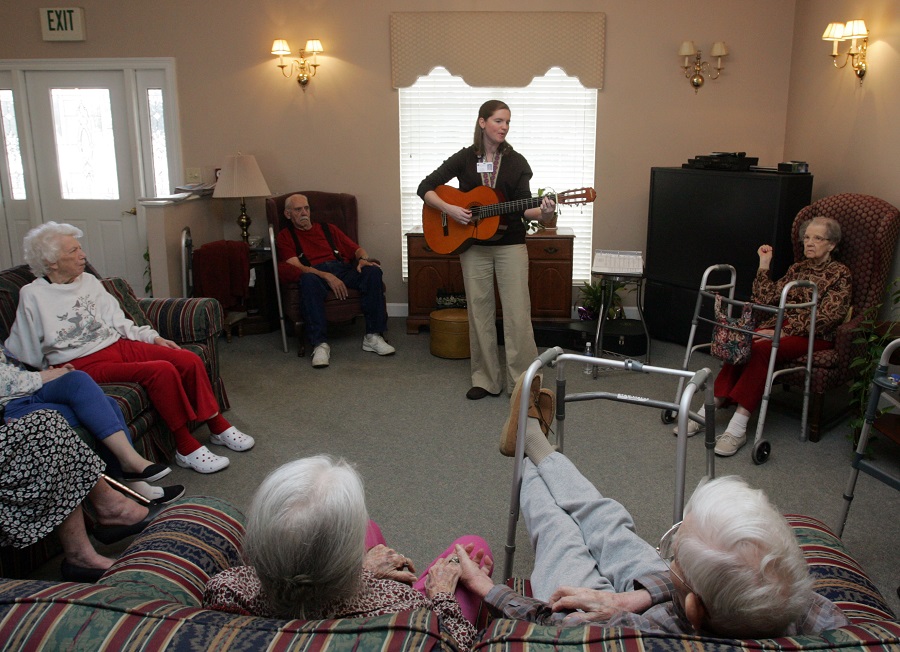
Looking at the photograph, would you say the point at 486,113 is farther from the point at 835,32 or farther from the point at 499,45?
the point at 835,32

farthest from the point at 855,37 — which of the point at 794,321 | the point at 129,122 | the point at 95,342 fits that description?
the point at 129,122

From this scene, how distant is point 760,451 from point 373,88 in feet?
12.0

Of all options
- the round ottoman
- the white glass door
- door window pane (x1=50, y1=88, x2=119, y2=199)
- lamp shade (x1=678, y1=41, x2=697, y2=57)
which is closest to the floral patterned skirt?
the round ottoman

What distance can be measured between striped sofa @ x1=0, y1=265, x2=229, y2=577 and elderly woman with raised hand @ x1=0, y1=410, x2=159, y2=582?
14 centimetres

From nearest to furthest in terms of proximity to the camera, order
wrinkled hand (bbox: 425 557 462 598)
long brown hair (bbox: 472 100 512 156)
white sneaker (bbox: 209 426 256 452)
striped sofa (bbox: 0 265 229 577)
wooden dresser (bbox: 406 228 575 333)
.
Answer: wrinkled hand (bbox: 425 557 462 598), striped sofa (bbox: 0 265 229 577), white sneaker (bbox: 209 426 256 452), long brown hair (bbox: 472 100 512 156), wooden dresser (bbox: 406 228 575 333)

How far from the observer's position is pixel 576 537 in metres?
1.75

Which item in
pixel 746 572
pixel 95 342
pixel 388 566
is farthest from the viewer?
pixel 95 342

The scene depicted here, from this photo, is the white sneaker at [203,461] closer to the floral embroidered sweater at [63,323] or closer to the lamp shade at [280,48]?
the floral embroidered sweater at [63,323]

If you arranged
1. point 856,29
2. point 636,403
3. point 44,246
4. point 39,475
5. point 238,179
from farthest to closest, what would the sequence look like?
point 238,179 < point 856,29 < point 44,246 < point 39,475 < point 636,403

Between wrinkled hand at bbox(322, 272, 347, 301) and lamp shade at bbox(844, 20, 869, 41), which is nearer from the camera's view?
Result: lamp shade at bbox(844, 20, 869, 41)

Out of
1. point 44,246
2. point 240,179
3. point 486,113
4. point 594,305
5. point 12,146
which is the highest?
point 486,113

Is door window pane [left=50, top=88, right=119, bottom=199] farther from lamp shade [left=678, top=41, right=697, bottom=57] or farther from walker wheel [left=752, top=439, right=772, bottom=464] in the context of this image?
walker wheel [left=752, top=439, right=772, bottom=464]

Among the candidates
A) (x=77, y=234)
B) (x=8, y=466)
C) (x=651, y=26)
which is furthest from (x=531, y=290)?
(x=8, y=466)

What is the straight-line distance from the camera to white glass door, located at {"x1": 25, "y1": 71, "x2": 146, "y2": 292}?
566cm
